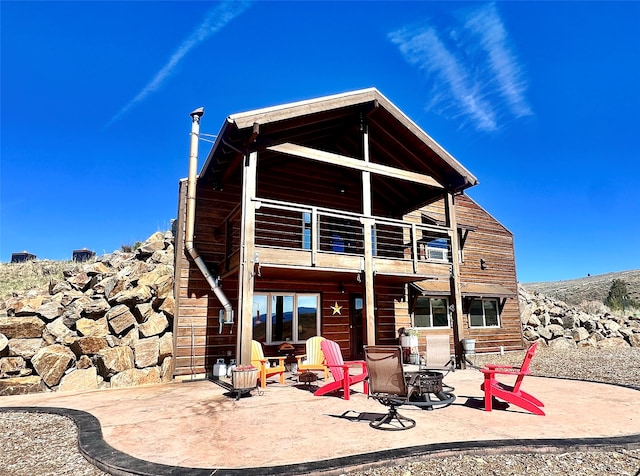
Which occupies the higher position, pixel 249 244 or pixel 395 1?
pixel 395 1

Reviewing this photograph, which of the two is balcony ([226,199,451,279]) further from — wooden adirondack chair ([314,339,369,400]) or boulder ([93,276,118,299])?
boulder ([93,276,118,299])

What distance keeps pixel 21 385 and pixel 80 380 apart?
45.2 inches

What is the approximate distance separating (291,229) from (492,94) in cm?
1333

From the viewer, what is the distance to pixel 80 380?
8.88 m

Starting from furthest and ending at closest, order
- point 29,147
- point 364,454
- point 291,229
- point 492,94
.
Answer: point 29,147, point 492,94, point 291,229, point 364,454

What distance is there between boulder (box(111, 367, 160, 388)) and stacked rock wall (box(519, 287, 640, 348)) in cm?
1684

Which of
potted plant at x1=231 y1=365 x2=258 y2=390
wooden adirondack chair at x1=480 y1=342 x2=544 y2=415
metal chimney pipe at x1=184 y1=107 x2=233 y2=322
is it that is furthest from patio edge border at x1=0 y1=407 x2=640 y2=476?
metal chimney pipe at x1=184 y1=107 x2=233 y2=322

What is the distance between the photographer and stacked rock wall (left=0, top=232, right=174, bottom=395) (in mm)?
8727

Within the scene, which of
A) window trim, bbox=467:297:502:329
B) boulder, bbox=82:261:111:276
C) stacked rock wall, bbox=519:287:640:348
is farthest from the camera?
stacked rock wall, bbox=519:287:640:348

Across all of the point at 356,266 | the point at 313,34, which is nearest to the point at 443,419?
the point at 356,266

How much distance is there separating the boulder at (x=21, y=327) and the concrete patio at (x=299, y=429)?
225cm

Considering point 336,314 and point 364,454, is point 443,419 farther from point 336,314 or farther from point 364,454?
point 336,314

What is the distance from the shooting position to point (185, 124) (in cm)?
1092

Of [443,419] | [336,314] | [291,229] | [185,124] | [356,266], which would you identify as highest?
[185,124]
